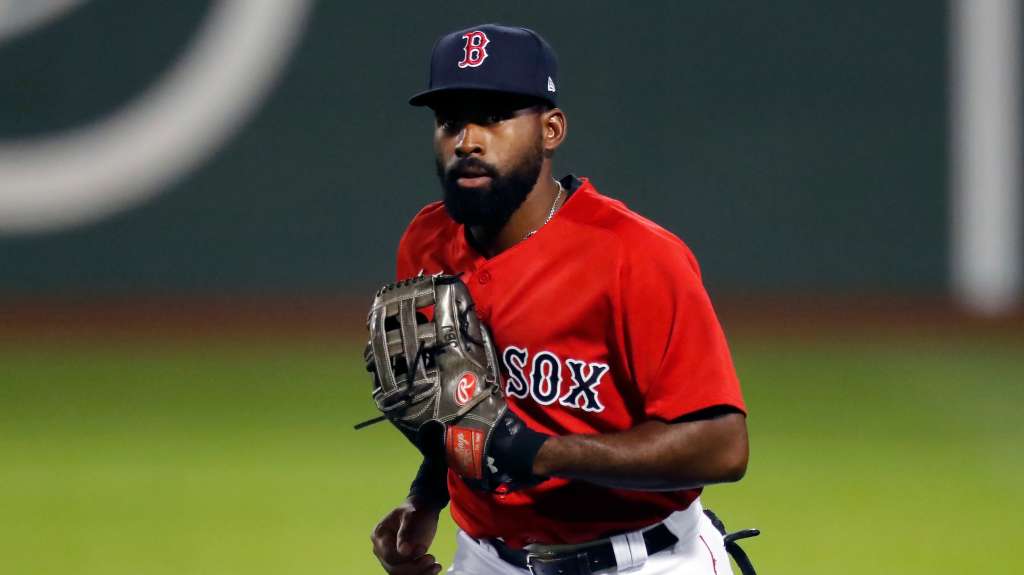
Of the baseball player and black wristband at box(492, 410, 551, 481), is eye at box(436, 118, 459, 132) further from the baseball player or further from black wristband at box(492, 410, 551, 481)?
black wristband at box(492, 410, 551, 481)

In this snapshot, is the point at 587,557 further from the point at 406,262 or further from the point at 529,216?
the point at 406,262

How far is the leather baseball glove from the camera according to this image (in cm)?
299

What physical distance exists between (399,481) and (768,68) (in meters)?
6.73

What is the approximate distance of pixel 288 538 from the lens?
7211 millimetres

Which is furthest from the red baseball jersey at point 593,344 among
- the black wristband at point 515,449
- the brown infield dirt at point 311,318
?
the brown infield dirt at point 311,318

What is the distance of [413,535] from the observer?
368 cm

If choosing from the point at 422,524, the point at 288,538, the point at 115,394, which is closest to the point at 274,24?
the point at 115,394

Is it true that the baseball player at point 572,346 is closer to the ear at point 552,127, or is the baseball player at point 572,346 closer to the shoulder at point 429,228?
the ear at point 552,127

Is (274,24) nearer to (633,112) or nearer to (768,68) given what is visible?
(633,112)

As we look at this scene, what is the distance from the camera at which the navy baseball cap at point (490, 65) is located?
320cm

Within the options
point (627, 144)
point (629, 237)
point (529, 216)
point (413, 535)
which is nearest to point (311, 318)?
point (627, 144)

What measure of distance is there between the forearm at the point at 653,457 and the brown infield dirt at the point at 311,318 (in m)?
9.45

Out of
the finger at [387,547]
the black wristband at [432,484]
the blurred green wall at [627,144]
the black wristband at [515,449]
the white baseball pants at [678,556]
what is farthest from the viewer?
the blurred green wall at [627,144]

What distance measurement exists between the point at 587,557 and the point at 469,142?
3.20 ft
